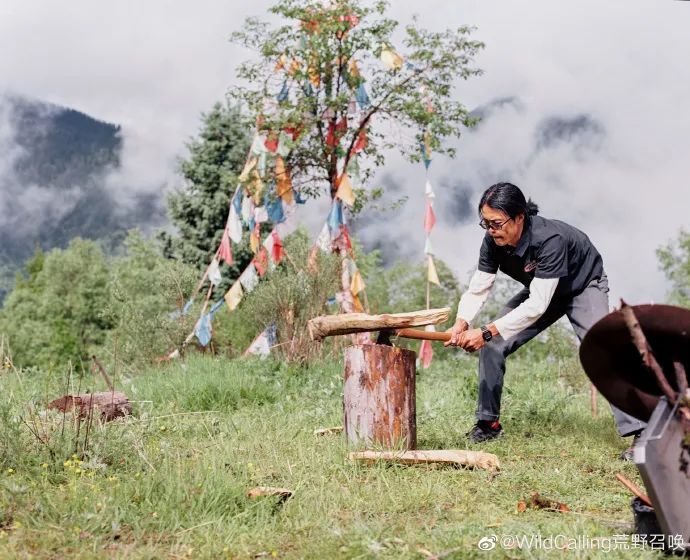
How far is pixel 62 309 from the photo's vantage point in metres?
30.0

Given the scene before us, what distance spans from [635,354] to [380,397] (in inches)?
82.5

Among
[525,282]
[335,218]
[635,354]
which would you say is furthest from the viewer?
[335,218]

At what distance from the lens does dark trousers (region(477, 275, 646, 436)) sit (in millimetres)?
5102

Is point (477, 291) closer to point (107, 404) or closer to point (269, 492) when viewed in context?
point (269, 492)

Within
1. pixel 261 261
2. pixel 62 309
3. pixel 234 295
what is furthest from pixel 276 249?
pixel 62 309

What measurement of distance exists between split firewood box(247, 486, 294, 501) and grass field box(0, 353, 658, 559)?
0.04 metres

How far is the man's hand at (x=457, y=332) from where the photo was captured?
4933 millimetres

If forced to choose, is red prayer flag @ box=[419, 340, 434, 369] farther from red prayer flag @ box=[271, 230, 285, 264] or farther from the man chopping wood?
the man chopping wood

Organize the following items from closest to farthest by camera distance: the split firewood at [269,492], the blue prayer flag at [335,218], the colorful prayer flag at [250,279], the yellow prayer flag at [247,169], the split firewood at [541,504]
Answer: the split firewood at [269,492], the split firewood at [541,504], the colorful prayer flag at [250,279], the blue prayer flag at [335,218], the yellow prayer flag at [247,169]

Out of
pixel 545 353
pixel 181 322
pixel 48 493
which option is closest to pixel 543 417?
pixel 48 493

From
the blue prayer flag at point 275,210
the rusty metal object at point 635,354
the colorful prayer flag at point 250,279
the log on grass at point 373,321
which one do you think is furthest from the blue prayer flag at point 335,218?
the rusty metal object at point 635,354

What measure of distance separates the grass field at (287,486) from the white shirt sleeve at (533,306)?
907 mm

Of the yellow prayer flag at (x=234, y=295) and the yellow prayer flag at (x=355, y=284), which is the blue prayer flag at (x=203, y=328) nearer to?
the yellow prayer flag at (x=234, y=295)

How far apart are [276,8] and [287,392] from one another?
9416mm
